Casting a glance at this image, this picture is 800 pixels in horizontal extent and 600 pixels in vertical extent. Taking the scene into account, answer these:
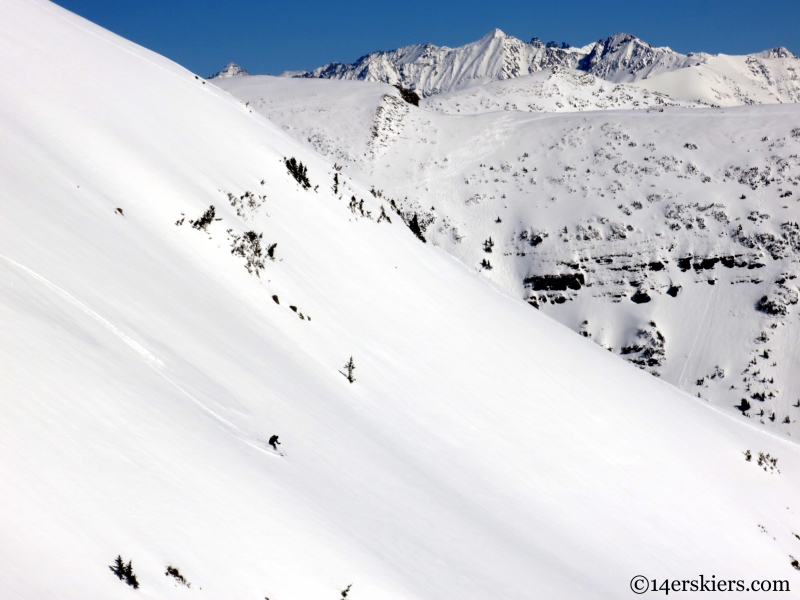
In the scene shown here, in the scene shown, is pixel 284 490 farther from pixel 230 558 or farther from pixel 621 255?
pixel 621 255

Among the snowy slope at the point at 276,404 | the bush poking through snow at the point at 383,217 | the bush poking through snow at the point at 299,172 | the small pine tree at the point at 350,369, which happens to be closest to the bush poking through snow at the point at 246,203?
the snowy slope at the point at 276,404

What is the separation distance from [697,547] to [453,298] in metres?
8.84

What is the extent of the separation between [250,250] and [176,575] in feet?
31.7

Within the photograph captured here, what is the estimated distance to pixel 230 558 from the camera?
5.67m

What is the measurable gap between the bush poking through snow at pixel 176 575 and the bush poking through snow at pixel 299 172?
15.2 meters

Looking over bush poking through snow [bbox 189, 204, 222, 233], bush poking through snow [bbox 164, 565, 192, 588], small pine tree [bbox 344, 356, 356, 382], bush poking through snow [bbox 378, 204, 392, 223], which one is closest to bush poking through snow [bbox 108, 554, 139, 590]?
bush poking through snow [bbox 164, 565, 192, 588]

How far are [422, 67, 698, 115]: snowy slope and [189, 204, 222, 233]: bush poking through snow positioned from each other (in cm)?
Answer: 5950

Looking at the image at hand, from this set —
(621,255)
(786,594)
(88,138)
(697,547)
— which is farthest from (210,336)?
(621,255)

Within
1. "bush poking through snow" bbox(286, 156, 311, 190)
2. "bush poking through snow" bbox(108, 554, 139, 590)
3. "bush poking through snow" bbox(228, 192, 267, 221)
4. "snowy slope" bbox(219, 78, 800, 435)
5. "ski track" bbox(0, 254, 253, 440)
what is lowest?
"bush poking through snow" bbox(108, 554, 139, 590)

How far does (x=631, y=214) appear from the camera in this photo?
45.5m

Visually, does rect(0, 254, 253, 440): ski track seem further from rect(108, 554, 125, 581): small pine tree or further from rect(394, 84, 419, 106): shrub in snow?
rect(394, 84, 419, 106): shrub in snow

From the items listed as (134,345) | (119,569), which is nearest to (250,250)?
(134,345)

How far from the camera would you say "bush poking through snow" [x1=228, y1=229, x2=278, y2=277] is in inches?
541
